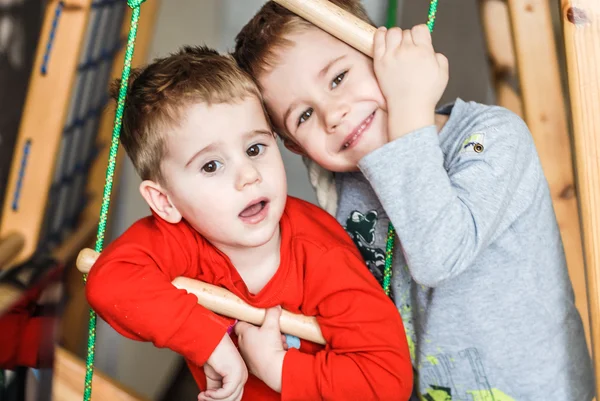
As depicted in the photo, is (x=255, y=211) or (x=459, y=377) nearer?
(x=255, y=211)

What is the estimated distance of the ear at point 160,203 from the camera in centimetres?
83

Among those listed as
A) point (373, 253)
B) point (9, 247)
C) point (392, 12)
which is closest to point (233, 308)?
point (373, 253)

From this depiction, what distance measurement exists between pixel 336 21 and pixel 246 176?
0.68 ft

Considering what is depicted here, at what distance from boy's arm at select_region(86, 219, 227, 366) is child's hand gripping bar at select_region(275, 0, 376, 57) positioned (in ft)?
1.11

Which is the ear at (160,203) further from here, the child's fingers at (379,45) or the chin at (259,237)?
the child's fingers at (379,45)

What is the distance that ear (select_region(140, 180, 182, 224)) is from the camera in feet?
2.73

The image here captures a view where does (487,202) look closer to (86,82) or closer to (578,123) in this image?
(578,123)

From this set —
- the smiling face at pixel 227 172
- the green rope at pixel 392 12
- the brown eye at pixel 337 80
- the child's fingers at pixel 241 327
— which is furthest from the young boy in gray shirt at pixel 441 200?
the green rope at pixel 392 12

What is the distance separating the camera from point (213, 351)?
0.76m

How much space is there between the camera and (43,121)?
1121 mm

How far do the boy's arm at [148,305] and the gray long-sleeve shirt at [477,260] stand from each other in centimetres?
25

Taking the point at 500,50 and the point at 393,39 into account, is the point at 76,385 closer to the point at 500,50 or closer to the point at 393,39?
the point at 393,39

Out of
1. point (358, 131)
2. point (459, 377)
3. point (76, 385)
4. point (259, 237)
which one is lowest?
point (76, 385)

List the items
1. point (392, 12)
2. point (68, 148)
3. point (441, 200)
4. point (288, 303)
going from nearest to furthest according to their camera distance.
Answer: point (441, 200)
point (288, 303)
point (68, 148)
point (392, 12)
